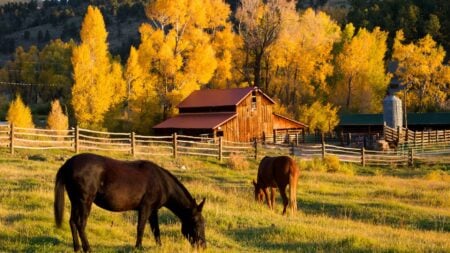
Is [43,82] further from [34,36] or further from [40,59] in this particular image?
[34,36]

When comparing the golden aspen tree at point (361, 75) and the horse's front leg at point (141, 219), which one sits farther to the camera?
the golden aspen tree at point (361, 75)

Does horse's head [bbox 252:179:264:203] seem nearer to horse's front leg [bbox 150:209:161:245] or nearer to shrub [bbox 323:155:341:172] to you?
horse's front leg [bbox 150:209:161:245]

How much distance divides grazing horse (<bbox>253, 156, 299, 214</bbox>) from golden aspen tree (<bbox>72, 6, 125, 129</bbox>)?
1014 inches

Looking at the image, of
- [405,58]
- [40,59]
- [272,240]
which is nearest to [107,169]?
[272,240]

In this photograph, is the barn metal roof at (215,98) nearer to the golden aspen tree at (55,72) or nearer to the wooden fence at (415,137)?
the wooden fence at (415,137)

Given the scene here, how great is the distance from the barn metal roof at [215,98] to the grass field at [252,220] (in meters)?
21.6

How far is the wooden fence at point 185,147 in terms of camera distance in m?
24.4

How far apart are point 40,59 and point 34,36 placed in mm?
93272

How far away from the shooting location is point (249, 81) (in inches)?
2062

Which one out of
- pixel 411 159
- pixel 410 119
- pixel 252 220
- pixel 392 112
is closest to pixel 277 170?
pixel 252 220

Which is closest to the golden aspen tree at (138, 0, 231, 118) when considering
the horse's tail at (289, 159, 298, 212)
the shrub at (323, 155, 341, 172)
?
the shrub at (323, 155, 341, 172)

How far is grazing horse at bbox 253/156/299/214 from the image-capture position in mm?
13359

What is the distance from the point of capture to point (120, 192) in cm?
753

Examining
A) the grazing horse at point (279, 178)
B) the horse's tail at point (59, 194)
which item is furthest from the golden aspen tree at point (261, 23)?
the horse's tail at point (59, 194)
